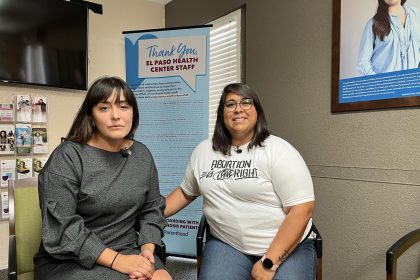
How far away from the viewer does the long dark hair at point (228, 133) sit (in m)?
1.49

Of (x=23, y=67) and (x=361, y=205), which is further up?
(x=23, y=67)

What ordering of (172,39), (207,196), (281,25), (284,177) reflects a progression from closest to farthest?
(284,177) < (207,196) < (281,25) < (172,39)

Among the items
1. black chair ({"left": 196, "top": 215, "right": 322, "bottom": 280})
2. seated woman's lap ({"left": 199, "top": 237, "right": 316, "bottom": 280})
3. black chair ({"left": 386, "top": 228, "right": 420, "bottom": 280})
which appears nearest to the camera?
black chair ({"left": 386, "top": 228, "right": 420, "bottom": 280})

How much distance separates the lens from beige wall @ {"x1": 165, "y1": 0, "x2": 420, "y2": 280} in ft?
5.45

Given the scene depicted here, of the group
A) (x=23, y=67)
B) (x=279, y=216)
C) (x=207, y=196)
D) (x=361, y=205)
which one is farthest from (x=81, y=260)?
(x=23, y=67)

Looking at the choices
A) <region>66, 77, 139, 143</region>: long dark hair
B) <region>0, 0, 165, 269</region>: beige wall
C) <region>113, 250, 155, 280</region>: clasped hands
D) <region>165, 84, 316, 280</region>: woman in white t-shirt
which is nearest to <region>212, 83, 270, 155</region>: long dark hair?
<region>165, 84, 316, 280</region>: woman in white t-shirt

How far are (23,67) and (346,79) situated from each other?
2.54 metres

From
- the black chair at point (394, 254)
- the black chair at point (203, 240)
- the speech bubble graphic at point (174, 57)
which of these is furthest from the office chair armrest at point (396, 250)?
the speech bubble graphic at point (174, 57)

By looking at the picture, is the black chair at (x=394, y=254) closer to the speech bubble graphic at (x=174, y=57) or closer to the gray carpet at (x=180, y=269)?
the gray carpet at (x=180, y=269)

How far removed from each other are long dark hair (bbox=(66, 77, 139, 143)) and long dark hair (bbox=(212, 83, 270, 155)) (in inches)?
19.1

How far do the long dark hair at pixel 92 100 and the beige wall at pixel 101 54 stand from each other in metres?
1.93

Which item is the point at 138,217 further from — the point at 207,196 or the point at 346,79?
the point at 346,79

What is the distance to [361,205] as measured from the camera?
6.03 feet

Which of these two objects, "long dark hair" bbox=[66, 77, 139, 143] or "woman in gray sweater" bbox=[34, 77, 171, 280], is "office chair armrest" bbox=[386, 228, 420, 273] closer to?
"woman in gray sweater" bbox=[34, 77, 171, 280]
